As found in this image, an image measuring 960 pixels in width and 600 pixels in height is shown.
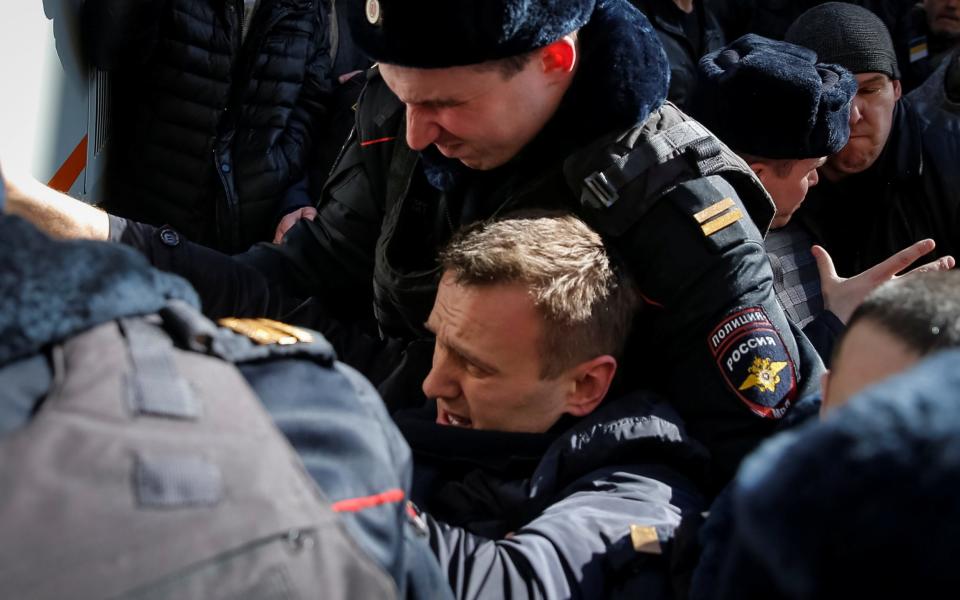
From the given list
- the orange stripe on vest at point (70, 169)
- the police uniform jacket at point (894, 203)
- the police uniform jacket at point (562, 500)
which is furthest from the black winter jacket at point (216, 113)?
A: the police uniform jacket at point (894, 203)

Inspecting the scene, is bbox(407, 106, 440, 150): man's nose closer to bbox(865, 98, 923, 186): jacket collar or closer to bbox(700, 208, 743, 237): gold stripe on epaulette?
bbox(700, 208, 743, 237): gold stripe on epaulette

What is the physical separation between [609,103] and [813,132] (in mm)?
764

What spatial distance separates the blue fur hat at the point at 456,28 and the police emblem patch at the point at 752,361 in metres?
0.55

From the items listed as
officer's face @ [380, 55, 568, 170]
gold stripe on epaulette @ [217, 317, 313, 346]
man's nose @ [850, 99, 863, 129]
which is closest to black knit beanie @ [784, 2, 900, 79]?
man's nose @ [850, 99, 863, 129]

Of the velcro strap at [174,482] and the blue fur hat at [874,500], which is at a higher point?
the blue fur hat at [874,500]

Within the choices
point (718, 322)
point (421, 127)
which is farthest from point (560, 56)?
point (718, 322)

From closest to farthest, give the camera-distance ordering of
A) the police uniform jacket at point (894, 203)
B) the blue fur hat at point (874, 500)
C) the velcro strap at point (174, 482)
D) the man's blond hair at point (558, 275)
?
the blue fur hat at point (874, 500)
the velcro strap at point (174, 482)
the man's blond hair at point (558, 275)
the police uniform jacket at point (894, 203)

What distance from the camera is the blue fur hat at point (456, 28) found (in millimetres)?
1487

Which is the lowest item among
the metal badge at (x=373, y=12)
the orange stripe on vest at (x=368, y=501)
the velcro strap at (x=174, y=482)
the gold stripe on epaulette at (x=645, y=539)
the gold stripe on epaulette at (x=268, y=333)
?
the gold stripe on epaulette at (x=645, y=539)

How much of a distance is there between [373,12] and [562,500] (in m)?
0.81

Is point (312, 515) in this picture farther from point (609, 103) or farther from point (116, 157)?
point (116, 157)

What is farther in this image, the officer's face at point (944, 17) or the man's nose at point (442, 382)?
the officer's face at point (944, 17)

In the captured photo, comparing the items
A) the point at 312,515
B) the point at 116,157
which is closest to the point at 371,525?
the point at 312,515

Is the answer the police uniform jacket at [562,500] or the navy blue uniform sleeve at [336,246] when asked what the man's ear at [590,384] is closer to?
the police uniform jacket at [562,500]
